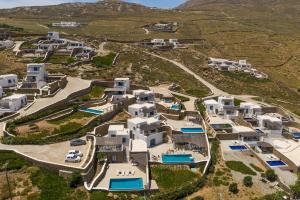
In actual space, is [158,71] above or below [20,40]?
below

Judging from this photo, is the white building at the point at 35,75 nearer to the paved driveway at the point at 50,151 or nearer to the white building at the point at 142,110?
the white building at the point at 142,110

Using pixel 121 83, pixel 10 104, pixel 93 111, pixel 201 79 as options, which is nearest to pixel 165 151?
pixel 93 111

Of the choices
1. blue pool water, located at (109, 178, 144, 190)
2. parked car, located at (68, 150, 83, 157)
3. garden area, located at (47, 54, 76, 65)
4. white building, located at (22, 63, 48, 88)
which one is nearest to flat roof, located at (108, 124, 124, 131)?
parked car, located at (68, 150, 83, 157)

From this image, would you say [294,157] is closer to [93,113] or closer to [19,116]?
[93,113]

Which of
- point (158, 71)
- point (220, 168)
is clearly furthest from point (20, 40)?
point (220, 168)

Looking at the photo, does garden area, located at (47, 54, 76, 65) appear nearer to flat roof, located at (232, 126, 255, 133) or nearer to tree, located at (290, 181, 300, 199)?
flat roof, located at (232, 126, 255, 133)

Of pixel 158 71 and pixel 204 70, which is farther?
pixel 204 70
